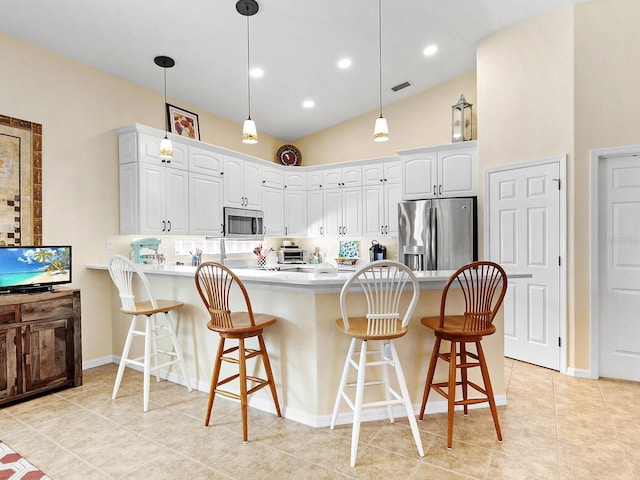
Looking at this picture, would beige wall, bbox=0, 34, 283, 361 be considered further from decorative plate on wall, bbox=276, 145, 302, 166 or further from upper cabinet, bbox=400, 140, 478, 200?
upper cabinet, bbox=400, 140, 478, 200

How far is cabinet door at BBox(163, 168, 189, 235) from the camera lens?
4.00 meters

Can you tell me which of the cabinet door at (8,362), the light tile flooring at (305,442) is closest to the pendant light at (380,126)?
the light tile flooring at (305,442)

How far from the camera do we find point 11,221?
3070mm

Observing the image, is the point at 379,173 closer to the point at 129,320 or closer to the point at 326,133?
the point at 326,133

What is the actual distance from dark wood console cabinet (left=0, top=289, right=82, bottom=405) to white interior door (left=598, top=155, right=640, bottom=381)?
4.68 metres

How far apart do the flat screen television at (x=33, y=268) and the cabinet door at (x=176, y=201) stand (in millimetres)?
1052

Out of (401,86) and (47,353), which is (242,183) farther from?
(47,353)

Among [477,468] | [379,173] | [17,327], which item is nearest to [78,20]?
[17,327]

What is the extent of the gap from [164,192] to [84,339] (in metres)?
1.68

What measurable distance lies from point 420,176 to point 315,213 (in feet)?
6.08

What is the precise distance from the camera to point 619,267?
3.23 meters

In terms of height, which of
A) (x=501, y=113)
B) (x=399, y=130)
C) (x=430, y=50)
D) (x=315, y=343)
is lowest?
(x=315, y=343)

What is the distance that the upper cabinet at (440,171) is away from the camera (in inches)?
171

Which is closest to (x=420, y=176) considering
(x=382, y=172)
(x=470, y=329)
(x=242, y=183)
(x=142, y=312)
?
(x=382, y=172)
